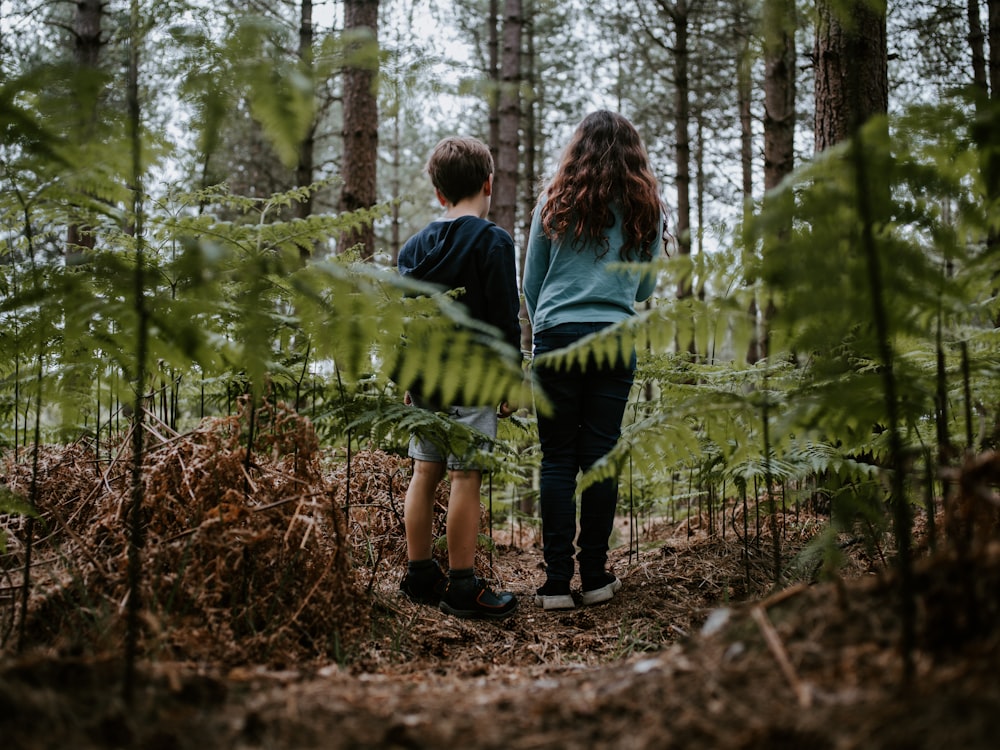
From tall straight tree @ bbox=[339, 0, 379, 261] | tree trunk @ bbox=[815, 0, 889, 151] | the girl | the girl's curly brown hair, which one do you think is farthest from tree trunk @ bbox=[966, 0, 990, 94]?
the girl

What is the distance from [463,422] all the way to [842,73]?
3.22m

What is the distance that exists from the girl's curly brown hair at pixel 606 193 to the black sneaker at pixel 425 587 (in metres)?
1.77

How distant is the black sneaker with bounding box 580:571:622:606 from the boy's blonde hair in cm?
203

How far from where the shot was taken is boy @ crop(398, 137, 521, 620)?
2893 millimetres

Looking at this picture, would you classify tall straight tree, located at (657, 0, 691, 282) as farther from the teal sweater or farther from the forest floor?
the forest floor

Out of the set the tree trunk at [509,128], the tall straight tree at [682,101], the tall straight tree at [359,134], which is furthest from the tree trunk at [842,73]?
the tall straight tree at [682,101]

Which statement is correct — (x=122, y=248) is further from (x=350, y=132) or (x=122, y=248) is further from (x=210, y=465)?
(x=350, y=132)

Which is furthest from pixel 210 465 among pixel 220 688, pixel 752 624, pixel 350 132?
pixel 350 132

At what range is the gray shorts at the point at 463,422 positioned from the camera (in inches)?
115

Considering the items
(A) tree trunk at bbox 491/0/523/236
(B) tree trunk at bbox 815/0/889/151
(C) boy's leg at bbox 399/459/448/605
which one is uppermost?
(A) tree trunk at bbox 491/0/523/236

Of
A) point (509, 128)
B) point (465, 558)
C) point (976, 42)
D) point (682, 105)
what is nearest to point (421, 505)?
point (465, 558)

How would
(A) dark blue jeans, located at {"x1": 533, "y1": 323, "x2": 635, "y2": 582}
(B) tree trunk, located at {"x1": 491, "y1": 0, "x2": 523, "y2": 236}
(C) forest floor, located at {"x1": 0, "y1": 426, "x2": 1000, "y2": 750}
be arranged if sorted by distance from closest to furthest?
(C) forest floor, located at {"x1": 0, "y1": 426, "x2": 1000, "y2": 750}, (A) dark blue jeans, located at {"x1": 533, "y1": 323, "x2": 635, "y2": 582}, (B) tree trunk, located at {"x1": 491, "y1": 0, "x2": 523, "y2": 236}

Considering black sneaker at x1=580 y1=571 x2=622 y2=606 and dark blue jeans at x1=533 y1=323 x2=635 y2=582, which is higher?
dark blue jeans at x1=533 y1=323 x2=635 y2=582

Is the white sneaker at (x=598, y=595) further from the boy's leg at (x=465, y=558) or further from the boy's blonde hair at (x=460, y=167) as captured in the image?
the boy's blonde hair at (x=460, y=167)
